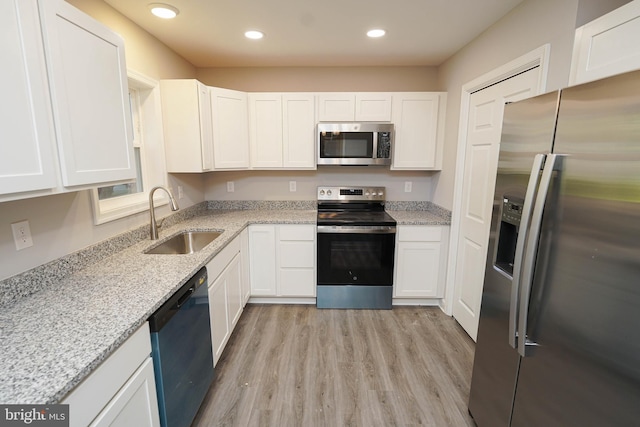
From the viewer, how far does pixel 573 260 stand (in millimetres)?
958

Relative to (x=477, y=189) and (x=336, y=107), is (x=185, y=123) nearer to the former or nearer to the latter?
(x=336, y=107)

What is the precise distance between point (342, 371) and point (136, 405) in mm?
1366

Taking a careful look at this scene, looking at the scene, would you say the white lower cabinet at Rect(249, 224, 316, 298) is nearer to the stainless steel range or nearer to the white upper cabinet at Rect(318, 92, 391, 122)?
the stainless steel range

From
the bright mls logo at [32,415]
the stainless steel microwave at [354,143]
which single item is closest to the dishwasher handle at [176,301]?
the bright mls logo at [32,415]

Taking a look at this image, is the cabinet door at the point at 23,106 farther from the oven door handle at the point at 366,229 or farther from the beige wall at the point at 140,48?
the oven door handle at the point at 366,229

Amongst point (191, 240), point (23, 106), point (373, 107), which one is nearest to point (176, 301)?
point (23, 106)

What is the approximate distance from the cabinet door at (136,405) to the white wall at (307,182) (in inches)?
91.8

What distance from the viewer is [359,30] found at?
2.16 meters

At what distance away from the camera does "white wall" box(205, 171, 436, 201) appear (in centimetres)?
325

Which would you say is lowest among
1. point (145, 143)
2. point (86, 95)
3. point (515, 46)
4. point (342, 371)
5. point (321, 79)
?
point (342, 371)

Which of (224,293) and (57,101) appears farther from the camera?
(224,293)

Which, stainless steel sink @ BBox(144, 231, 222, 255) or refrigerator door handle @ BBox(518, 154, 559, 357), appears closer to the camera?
refrigerator door handle @ BBox(518, 154, 559, 357)

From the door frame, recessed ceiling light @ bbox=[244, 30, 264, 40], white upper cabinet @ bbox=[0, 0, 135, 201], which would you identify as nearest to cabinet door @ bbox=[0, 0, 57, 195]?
white upper cabinet @ bbox=[0, 0, 135, 201]

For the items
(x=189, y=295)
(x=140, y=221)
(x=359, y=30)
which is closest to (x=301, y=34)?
(x=359, y=30)
